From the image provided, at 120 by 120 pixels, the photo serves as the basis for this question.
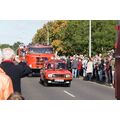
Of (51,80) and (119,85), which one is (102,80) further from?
(119,85)

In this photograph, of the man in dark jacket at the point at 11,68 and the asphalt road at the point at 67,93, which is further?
the asphalt road at the point at 67,93

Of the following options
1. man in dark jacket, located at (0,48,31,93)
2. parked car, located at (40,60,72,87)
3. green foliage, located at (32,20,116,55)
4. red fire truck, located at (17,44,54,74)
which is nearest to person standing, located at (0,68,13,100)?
man in dark jacket, located at (0,48,31,93)

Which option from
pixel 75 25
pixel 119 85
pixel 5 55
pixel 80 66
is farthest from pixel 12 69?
pixel 75 25

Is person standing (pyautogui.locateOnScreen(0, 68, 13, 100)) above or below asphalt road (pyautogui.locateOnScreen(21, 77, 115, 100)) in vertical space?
above

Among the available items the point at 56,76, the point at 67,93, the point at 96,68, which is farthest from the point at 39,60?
the point at 67,93

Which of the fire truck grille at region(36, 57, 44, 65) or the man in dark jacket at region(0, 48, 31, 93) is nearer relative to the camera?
the man in dark jacket at region(0, 48, 31, 93)

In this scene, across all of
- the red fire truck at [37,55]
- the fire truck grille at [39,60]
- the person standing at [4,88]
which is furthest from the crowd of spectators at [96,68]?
the person standing at [4,88]

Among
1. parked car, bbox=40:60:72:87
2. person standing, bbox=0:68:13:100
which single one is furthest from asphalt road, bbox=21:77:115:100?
person standing, bbox=0:68:13:100

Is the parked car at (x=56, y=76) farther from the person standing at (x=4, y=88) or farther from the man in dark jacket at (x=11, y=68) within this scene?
the person standing at (x=4, y=88)

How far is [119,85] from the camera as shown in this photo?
34.9ft

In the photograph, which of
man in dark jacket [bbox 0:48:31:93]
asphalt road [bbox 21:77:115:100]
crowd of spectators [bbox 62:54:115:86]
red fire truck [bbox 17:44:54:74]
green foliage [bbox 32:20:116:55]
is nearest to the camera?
man in dark jacket [bbox 0:48:31:93]

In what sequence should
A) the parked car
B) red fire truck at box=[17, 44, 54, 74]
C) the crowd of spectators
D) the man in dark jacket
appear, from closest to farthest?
1. the man in dark jacket
2. the parked car
3. the crowd of spectators
4. red fire truck at box=[17, 44, 54, 74]

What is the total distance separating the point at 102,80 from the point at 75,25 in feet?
98.3

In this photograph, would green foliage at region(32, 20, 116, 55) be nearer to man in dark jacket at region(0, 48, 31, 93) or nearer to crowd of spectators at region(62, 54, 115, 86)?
crowd of spectators at region(62, 54, 115, 86)
